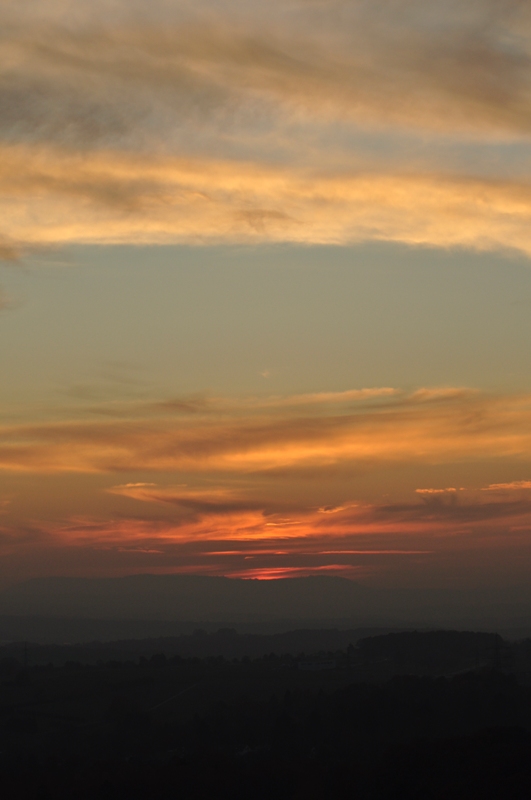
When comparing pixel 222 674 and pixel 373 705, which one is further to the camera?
pixel 222 674

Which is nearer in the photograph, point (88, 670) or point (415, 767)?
point (415, 767)

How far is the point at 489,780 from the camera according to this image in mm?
76188

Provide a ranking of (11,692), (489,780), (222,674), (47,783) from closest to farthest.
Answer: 1. (489,780)
2. (47,783)
3. (11,692)
4. (222,674)

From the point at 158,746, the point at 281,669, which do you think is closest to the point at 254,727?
the point at 158,746

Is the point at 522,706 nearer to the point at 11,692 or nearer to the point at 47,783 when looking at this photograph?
the point at 47,783

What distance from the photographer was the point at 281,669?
17838 centimetres

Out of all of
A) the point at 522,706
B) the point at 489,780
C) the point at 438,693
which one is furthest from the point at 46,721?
the point at 489,780

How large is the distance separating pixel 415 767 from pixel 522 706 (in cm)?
4911

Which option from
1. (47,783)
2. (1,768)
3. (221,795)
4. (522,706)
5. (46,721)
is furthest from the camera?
(46,721)

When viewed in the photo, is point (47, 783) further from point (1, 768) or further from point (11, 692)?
point (11, 692)

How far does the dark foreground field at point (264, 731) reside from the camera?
82.5 meters

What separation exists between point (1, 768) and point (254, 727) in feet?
103

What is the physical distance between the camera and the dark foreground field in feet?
271

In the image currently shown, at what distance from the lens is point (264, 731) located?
118 metres
